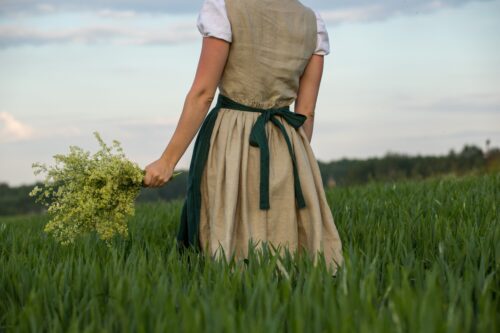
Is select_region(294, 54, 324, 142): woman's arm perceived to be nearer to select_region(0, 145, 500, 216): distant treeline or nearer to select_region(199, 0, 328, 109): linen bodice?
select_region(199, 0, 328, 109): linen bodice

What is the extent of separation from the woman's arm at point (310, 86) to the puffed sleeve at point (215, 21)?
1.67 ft

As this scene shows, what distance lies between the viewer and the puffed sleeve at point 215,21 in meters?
3.12

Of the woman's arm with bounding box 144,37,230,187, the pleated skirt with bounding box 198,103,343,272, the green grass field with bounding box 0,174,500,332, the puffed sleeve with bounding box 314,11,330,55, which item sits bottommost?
the green grass field with bounding box 0,174,500,332

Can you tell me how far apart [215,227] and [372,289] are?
99 cm

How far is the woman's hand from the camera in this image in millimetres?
3178

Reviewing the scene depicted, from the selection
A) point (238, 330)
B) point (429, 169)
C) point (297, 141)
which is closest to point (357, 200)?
point (297, 141)

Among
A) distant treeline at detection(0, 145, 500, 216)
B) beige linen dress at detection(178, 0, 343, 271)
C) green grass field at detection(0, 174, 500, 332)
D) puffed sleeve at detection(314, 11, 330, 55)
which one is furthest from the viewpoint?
distant treeline at detection(0, 145, 500, 216)

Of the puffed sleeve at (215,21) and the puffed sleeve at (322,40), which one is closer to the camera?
the puffed sleeve at (215,21)

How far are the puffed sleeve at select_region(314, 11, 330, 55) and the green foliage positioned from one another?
1020 mm

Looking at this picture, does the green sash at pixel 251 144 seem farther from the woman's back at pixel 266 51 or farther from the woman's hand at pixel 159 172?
the woman's hand at pixel 159 172

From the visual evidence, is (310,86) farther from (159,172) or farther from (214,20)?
(159,172)

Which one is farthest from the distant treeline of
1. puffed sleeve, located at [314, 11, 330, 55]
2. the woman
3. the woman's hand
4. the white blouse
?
the white blouse

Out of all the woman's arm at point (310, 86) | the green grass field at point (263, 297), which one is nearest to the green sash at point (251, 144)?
the woman's arm at point (310, 86)

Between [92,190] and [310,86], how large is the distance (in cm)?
112
